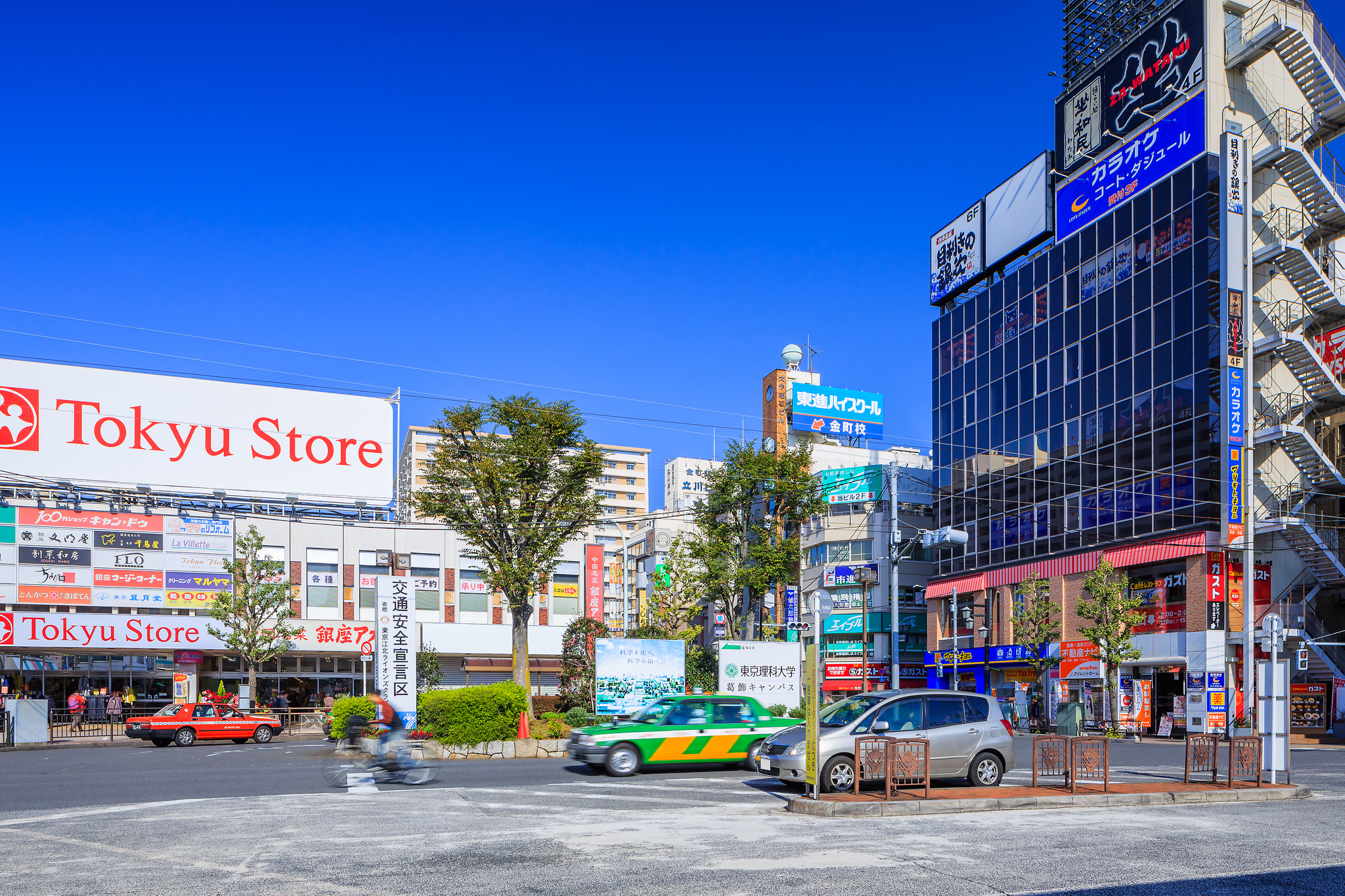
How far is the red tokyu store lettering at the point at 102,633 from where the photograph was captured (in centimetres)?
4841

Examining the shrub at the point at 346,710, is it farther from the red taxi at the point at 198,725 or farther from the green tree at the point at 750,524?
the green tree at the point at 750,524

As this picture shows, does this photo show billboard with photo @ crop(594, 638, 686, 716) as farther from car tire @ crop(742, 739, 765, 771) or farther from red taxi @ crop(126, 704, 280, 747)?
red taxi @ crop(126, 704, 280, 747)

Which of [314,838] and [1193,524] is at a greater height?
[1193,524]

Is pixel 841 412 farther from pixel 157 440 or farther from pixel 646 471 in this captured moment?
pixel 646 471

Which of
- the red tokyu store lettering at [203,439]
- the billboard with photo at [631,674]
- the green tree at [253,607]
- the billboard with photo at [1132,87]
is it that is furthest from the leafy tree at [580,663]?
the billboard with photo at [1132,87]

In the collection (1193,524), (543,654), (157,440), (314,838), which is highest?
(157,440)

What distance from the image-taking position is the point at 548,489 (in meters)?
35.1

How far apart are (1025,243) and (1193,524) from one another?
1894 cm

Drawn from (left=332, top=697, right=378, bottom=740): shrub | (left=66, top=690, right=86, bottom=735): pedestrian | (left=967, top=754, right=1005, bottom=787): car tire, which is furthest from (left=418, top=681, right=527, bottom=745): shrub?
(left=66, top=690, right=86, bottom=735): pedestrian

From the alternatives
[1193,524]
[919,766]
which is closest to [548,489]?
[919,766]

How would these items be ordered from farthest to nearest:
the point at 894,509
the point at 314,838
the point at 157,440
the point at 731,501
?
the point at 157,440 < the point at 731,501 < the point at 894,509 < the point at 314,838

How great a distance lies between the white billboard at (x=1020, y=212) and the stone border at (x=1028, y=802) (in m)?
42.8

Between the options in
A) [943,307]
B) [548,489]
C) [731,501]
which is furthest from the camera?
[943,307]

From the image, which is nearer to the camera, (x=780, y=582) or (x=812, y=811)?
(x=812, y=811)
